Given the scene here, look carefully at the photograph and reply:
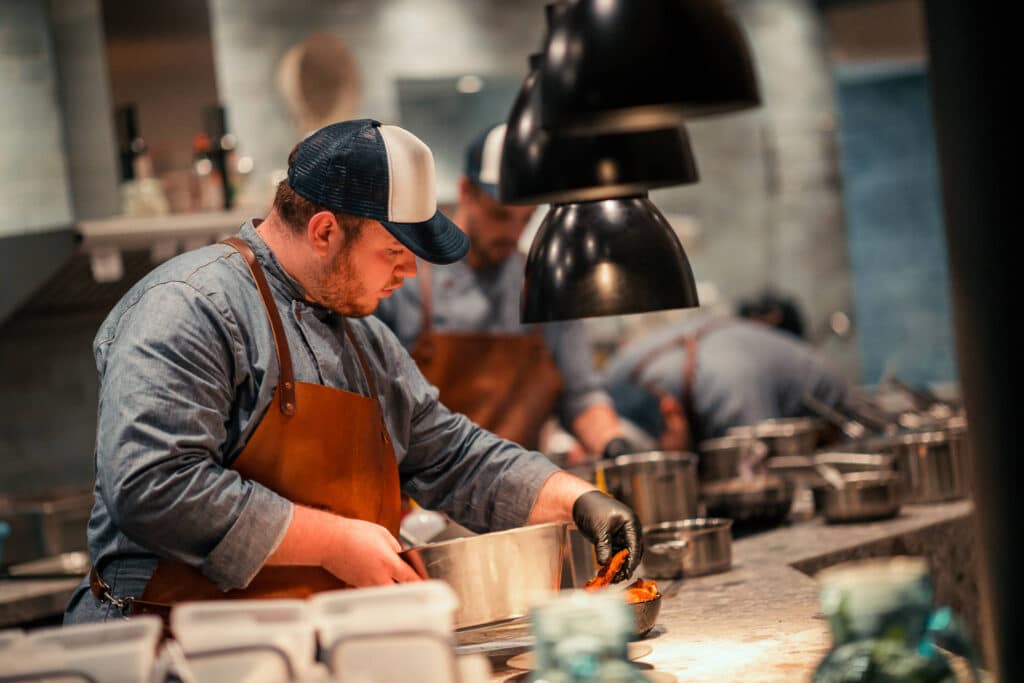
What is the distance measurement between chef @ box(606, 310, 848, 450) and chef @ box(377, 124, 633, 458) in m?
0.85

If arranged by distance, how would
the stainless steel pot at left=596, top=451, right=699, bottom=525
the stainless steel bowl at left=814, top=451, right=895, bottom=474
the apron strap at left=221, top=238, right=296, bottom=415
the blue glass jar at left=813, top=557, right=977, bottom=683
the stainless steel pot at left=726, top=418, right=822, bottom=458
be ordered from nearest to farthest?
the blue glass jar at left=813, top=557, right=977, bottom=683, the apron strap at left=221, top=238, right=296, bottom=415, the stainless steel pot at left=596, top=451, right=699, bottom=525, the stainless steel bowl at left=814, top=451, right=895, bottom=474, the stainless steel pot at left=726, top=418, right=822, bottom=458

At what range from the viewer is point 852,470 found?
13.4 feet

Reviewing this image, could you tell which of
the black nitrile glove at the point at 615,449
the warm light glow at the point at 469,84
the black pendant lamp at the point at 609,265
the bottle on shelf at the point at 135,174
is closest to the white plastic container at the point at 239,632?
the black pendant lamp at the point at 609,265

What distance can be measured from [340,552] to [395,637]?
0.62 meters

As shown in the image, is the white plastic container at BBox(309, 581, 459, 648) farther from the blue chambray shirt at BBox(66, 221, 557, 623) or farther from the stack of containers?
the blue chambray shirt at BBox(66, 221, 557, 623)

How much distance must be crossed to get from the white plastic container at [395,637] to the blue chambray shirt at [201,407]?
56 centimetres

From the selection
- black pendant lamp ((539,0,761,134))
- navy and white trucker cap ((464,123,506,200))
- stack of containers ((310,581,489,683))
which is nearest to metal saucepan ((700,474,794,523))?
navy and white trucker cap ((464,123,506,200))

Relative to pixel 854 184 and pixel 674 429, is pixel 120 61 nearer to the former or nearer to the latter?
pixel 674 429

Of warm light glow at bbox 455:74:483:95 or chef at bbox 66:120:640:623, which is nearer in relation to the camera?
chef at bbox 66:120:640:623


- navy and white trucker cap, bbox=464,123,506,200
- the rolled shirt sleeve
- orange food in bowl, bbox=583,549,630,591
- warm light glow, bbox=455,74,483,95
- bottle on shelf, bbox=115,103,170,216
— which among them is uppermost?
warm light glow, bbox=455,74,483,95

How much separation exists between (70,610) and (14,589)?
142 cm

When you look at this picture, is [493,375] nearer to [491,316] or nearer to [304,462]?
[491,316]

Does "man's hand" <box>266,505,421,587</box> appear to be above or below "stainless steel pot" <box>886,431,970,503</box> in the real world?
above

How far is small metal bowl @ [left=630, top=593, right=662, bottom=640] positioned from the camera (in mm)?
2498
